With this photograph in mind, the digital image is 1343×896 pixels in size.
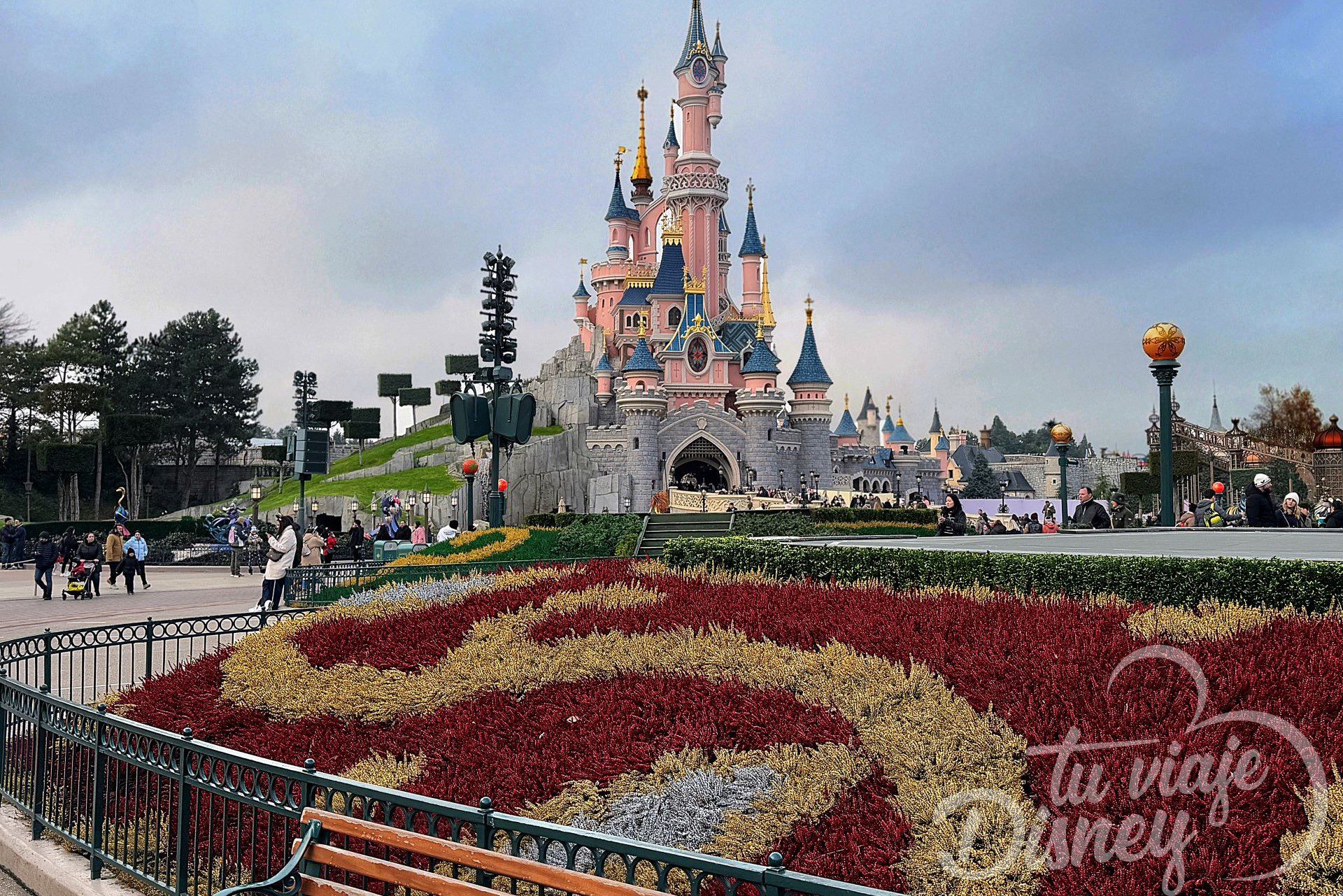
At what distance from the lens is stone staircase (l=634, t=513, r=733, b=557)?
25.7 metres

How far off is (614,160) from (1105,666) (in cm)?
7519

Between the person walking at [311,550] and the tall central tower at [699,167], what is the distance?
45887 mm

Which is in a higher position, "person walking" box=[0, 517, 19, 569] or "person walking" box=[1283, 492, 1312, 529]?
"person walking" box=[1283, 492, 1312, 529]

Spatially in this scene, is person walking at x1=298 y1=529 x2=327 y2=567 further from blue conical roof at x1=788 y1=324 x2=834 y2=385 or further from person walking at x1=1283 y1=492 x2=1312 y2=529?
blue conical roof at x1=788 y1=324 x2=834 y2=385

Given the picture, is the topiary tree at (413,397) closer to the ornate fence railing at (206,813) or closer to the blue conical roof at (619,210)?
the blue conical roof at (619,210)

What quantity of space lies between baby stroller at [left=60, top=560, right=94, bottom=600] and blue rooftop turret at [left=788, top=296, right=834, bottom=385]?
4374cm

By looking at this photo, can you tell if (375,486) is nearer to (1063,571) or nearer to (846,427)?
(846,427)

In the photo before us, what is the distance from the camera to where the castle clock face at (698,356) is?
58781mm

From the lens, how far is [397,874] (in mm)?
3736

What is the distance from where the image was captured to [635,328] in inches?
2675

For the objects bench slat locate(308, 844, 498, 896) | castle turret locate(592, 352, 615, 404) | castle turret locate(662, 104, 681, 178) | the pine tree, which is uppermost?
castle turret locate(662, 104, 681, 178)

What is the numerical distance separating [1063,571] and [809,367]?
5233 cm

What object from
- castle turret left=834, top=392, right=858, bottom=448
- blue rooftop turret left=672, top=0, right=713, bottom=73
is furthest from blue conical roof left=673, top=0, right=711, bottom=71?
castle turret left=834, top=392, right=858, bottom=448

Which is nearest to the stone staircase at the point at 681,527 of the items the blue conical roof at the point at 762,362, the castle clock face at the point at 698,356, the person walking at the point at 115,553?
the person walking at the point at 115,553
